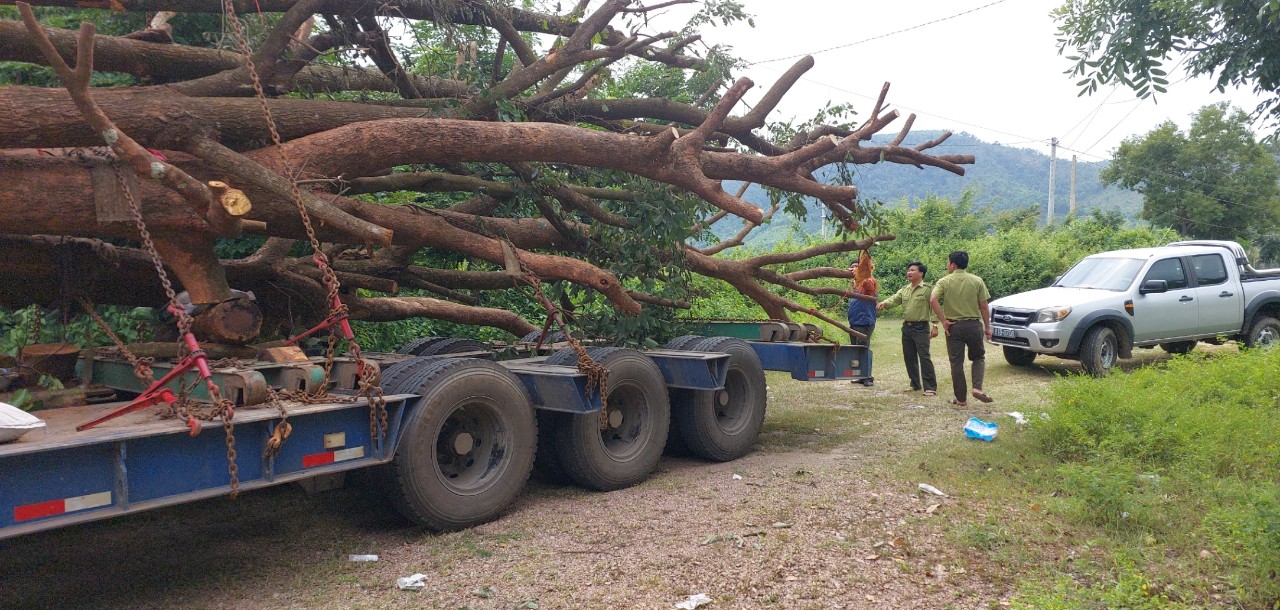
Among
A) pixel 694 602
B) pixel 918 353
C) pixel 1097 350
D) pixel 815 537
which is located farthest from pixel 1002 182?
pixel 694 602

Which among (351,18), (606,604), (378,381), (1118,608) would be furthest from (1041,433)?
(351,18)

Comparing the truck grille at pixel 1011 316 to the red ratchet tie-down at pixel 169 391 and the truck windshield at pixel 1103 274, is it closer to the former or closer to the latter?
the truck windshield at pixel 1103 274

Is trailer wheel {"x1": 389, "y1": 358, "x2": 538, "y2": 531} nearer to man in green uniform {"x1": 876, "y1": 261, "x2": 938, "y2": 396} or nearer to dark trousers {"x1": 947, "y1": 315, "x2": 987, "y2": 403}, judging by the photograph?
dark trousers {"x1": 947, "y1": 315, "x2": 987, "y2": 403}

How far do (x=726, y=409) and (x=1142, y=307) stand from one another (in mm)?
7763

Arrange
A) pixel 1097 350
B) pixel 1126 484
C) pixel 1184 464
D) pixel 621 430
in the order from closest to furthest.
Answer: pixel 1126 484
pixel 1184 464
pixel 621 430
pixel 1097 350

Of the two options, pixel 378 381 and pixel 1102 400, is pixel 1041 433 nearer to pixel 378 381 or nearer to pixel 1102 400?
pixel 1102 400

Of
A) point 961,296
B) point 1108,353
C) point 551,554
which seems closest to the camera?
point 551,554

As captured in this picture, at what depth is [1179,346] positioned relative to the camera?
44.7ft

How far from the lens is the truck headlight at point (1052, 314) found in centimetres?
1180

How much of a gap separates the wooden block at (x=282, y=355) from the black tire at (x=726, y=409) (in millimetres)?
3159

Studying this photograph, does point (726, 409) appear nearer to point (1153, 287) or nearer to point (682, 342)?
point (682, 342)

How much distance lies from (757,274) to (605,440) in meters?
3.61

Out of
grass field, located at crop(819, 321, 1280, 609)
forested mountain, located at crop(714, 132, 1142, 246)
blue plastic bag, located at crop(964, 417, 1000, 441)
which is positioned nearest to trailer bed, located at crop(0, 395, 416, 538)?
grass field, located at crop(819, 321, 1280, 609)

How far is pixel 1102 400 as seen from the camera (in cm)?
711
